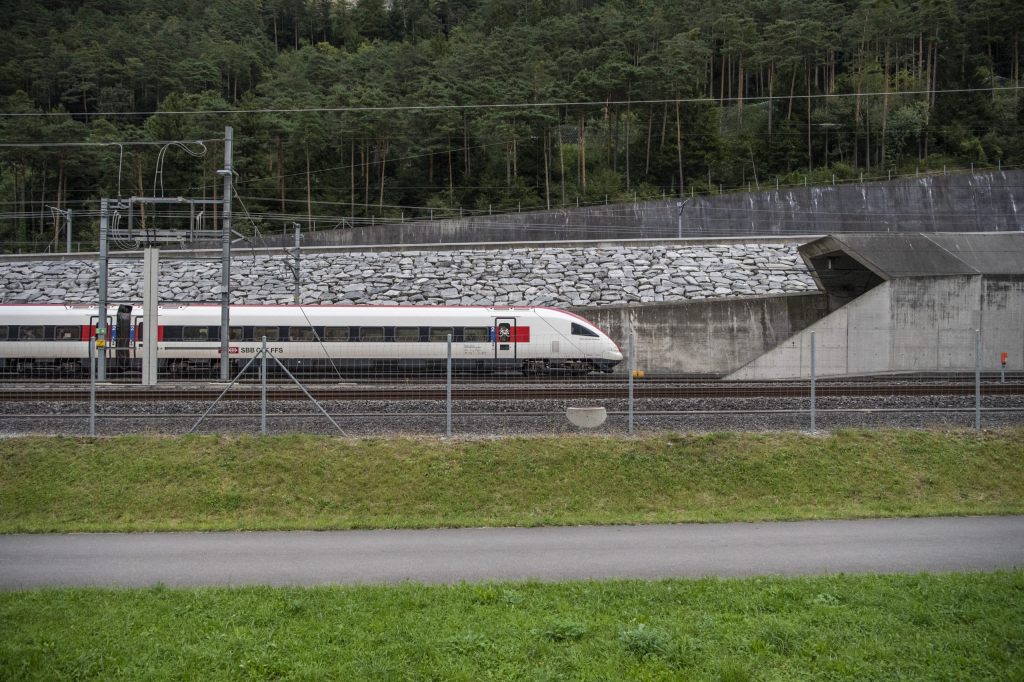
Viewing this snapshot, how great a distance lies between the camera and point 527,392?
17156mm

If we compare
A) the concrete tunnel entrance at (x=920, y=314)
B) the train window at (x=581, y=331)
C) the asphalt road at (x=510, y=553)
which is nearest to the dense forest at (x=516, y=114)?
the train window at (x=581, y=331)

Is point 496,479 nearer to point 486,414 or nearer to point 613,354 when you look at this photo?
point 486,414

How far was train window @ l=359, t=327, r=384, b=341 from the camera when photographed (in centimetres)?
2791

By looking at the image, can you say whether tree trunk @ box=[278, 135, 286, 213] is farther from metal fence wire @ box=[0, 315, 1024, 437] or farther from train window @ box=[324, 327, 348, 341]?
metal fence wire @ box=[0, 315, 1024, 437]

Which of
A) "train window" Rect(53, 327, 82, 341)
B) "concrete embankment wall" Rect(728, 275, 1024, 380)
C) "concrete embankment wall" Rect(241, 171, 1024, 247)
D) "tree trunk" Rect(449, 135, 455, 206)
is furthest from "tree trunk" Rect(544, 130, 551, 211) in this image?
"concrete embankment wall" Rect(728, 275, 1024, 380)

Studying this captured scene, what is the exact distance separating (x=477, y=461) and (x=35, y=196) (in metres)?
56.1

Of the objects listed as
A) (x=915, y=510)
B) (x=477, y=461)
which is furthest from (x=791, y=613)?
(x=477, y=461)

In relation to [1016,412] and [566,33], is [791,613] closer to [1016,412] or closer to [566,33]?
[1016,412]

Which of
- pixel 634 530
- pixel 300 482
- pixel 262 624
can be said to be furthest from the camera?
pixel 300 482

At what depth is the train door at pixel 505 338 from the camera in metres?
27.5

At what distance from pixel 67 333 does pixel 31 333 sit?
122 centimetres

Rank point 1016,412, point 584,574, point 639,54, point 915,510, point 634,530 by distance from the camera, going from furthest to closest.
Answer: point 639,54
point 1016,412
point 915,510
point 634,530
point 584,574

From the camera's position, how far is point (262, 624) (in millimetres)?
6566

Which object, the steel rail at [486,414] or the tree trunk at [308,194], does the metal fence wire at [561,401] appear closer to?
the steel rail at [486,414]
